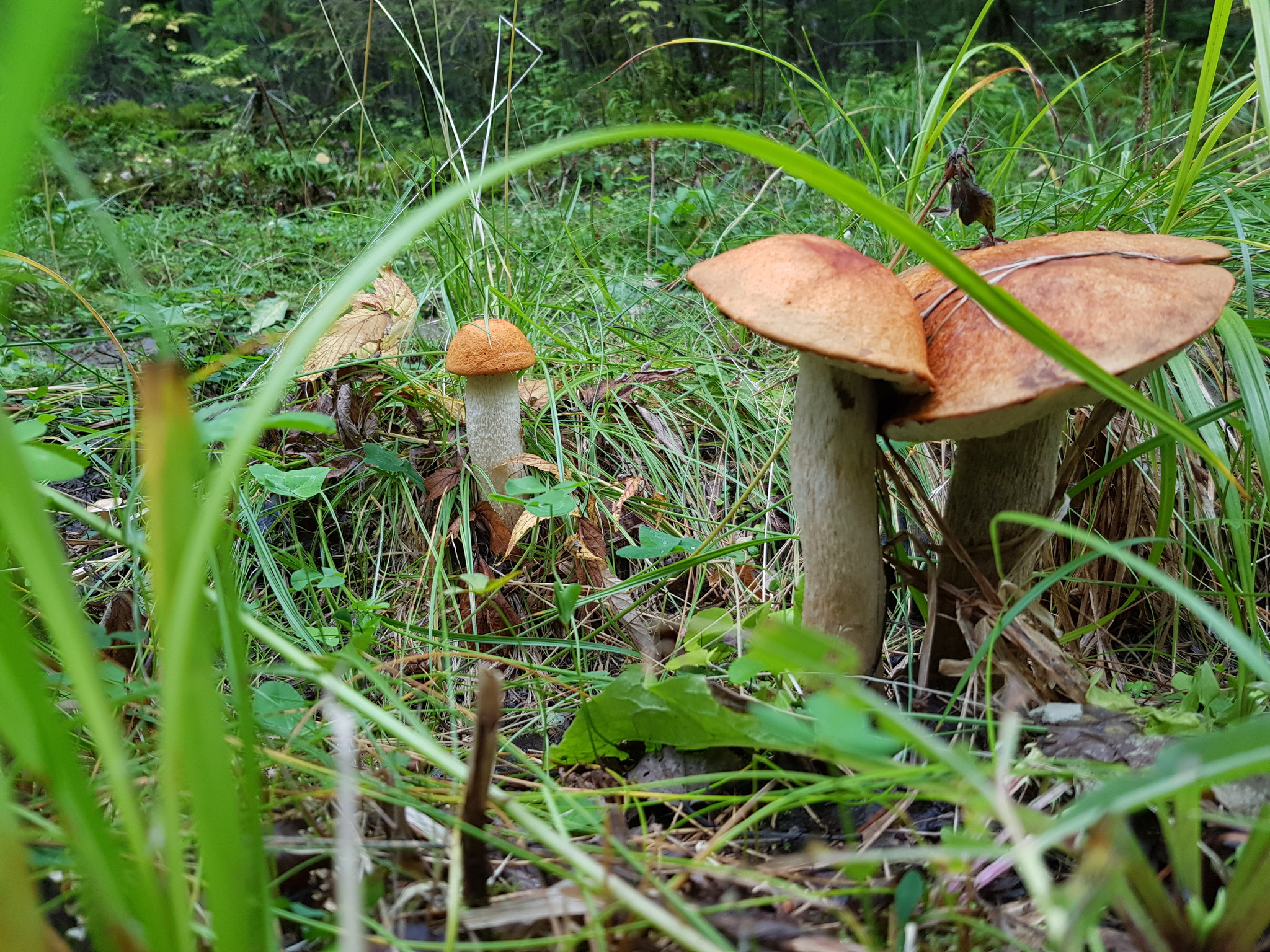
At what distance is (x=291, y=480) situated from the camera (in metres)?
1.70

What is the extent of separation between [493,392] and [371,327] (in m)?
0.45

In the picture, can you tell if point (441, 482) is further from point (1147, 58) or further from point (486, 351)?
point (1147, 58)

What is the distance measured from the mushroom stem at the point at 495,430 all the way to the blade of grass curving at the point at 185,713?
1.33m

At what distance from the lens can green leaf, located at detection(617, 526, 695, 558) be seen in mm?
1584

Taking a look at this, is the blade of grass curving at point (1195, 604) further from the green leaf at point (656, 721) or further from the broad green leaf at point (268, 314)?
the broad green leaf at point (268, 314)

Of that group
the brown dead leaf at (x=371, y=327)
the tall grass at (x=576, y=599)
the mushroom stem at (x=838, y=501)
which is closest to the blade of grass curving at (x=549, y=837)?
the tall grass at (x=576, y=599)

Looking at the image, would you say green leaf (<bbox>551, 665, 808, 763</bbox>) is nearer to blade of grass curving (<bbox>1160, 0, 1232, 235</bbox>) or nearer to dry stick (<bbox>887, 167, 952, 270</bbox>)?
dry stick (<bbox>887, 167, 952, 270</bbox>)

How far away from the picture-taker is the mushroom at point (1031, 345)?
87 cm

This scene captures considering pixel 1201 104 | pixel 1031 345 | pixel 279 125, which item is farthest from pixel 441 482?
pixel 279 125

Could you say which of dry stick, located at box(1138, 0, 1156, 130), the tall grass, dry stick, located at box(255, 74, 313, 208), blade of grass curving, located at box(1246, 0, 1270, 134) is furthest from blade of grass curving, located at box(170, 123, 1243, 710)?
dry stick, located at box(255, 74, 313, 208)

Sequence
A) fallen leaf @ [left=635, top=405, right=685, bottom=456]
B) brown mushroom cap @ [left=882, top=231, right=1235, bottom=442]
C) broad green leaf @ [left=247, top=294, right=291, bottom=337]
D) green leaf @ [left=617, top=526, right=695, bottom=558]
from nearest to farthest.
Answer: brown mushroom cap @ [left=882, top=231, right=1235, bottom=442] → green leaf @ [left=617, top=526, right=695, bottom=558] → fallen leaf @ [left=635, top=405, right=685, bottom=456] → broad green leaf @ [left=247, top=294, right=291, bottom=337]

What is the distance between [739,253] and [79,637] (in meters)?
0.85

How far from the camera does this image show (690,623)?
4.91 ft

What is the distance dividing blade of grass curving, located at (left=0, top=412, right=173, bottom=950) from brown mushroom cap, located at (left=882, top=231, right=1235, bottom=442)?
0.86m
